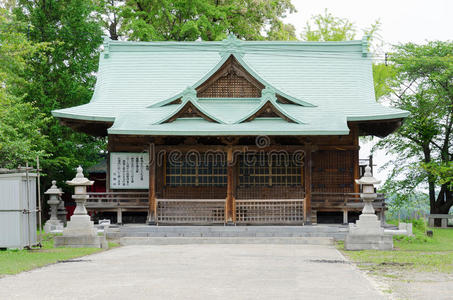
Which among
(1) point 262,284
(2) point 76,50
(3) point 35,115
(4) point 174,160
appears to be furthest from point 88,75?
(1) point 262,284

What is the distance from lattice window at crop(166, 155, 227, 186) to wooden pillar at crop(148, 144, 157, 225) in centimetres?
96

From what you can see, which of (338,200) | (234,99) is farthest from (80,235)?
(338,200)

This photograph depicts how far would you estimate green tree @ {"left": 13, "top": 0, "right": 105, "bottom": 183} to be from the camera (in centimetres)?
2897

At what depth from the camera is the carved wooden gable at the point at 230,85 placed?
72.4 feet

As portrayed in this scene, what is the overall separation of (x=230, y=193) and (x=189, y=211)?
164 centimetres

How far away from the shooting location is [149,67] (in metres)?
26.2

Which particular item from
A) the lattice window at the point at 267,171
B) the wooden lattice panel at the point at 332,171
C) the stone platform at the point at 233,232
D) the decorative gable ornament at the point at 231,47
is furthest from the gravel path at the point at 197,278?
the decorative gable ornament at the point at 231,47

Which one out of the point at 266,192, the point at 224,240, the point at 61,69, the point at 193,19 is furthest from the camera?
the point at 193,19

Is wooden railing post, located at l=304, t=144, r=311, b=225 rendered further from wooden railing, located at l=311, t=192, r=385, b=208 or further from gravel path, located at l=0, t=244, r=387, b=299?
gravel path, located at l=0, t=244, r=387, b=299

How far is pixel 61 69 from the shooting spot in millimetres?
29688

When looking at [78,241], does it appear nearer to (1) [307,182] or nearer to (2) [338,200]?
(1) [307,182]

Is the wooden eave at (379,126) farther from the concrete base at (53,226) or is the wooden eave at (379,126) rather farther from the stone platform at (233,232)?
the concrete base at (53,226)

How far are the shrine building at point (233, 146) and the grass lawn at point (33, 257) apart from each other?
516 centimetres

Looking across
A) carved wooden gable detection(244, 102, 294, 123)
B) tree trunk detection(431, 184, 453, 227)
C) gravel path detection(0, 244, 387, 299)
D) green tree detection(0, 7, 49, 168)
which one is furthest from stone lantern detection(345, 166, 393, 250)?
tree trunk detection(431, 184, 453, 227)
